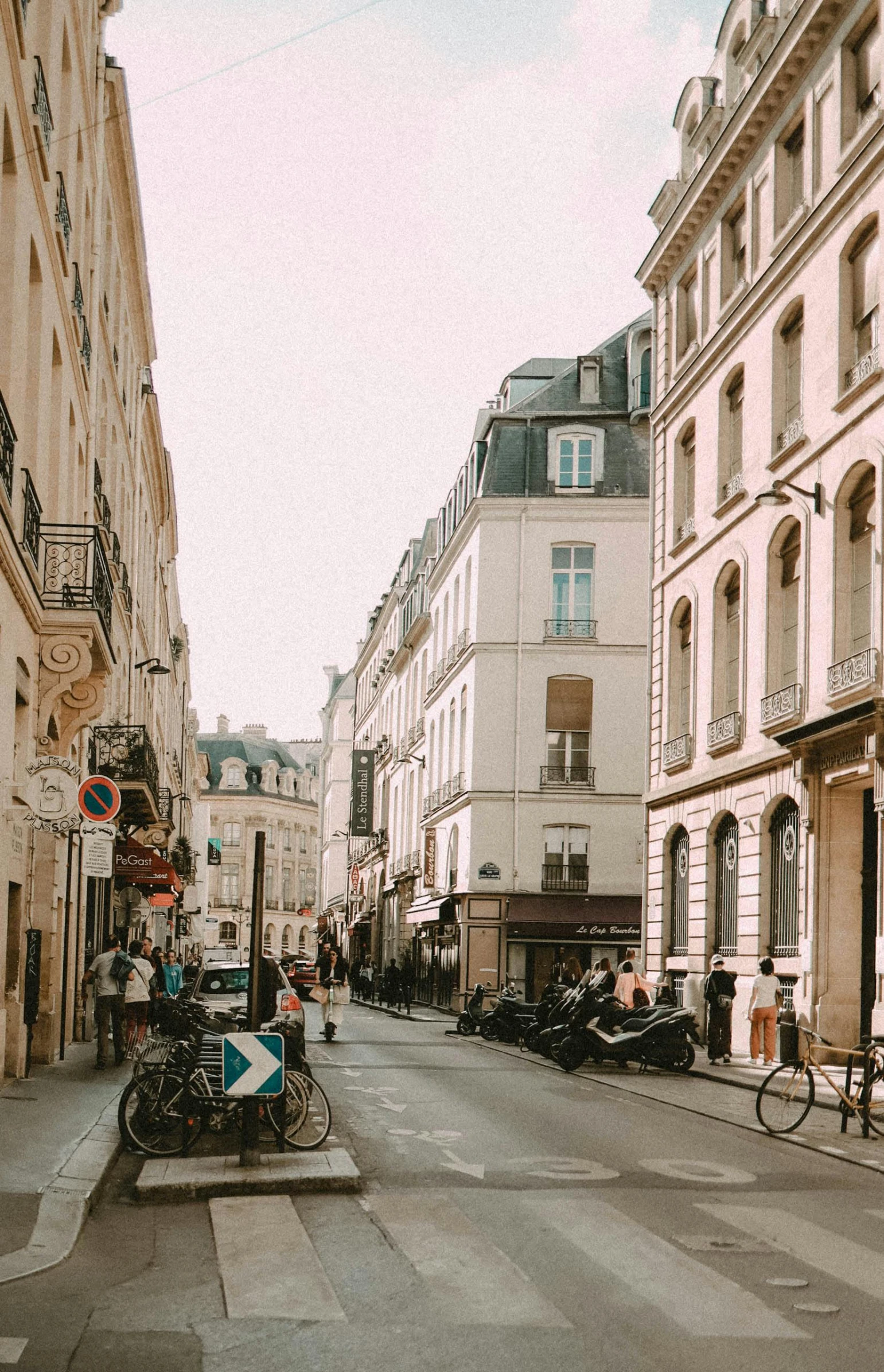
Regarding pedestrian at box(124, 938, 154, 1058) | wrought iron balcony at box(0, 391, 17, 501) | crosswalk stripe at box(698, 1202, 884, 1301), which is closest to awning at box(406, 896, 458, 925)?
pedestrian at box(124, 938, 154, 1058)

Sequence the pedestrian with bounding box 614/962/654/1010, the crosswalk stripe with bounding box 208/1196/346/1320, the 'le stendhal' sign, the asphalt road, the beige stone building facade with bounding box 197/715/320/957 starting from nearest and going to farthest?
the asphalt road
the crosswalk stripe with bounding box 208/1196/346/1320
the pedestrian with bounding box 614/962/654/1010
the 'le stendhal' sign
the beige stone building facade with bounding box 197/715/320/957

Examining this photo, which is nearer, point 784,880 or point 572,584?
point 784,880

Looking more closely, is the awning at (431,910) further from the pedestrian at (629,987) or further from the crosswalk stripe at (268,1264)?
the crosswalk stripe at (268,1264)

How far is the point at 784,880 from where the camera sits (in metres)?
23.9

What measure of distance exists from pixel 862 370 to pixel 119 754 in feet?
47.9

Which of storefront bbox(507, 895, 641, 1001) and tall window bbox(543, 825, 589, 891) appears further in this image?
tall window bbox(543, 825, 589, 891)

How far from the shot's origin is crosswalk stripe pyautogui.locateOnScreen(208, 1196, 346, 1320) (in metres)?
6.82

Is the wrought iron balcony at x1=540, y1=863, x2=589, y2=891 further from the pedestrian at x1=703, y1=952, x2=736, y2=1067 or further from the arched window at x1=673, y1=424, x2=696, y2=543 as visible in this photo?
the pedestrian at x1=703, y1=952, x2=736, y2=1067

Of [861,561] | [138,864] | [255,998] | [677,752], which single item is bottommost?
[255,998]

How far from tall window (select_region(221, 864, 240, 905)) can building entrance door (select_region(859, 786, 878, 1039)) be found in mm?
99901

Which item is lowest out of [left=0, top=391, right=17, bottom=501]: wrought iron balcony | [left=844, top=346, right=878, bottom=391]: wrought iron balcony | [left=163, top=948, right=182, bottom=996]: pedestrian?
[left=163, top=948, right=182, bottom=996]: pedestrian

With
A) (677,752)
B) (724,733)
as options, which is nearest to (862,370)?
(724,733)

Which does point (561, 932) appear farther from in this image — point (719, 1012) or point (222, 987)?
point (719, 1012)

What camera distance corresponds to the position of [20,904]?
17250mm
